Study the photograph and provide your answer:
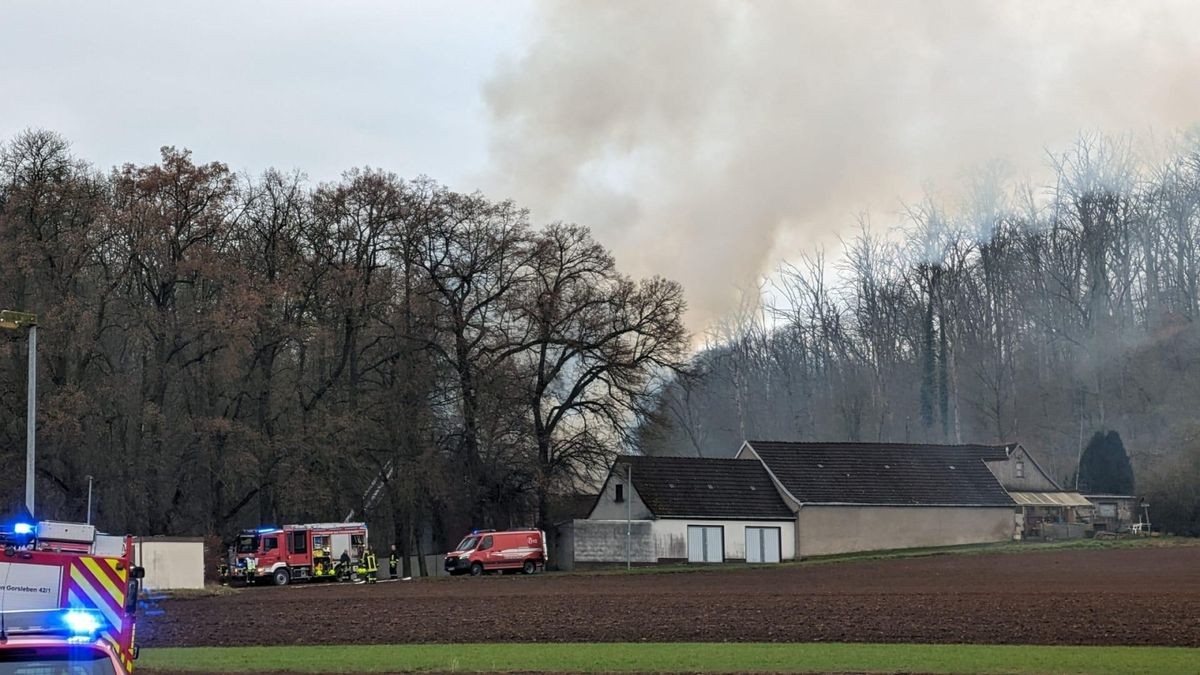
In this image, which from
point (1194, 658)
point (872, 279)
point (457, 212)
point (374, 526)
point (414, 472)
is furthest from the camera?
point (872, 279)

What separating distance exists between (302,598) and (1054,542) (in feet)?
137

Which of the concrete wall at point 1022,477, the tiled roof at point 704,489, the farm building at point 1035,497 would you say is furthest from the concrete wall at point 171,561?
the concrete wall at point 1022,477

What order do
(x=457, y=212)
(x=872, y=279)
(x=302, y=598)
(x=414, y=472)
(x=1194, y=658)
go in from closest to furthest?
(x=1194, y=658) < (x=302, y=598) < (x=414, y=472) < (x=457, y=212) < (x=872, y=279)

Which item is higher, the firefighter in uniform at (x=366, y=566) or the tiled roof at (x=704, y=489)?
the tiled roof at (x=704, y=489)

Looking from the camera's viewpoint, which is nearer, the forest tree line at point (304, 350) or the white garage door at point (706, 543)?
the forest tree line at point (304, 350)

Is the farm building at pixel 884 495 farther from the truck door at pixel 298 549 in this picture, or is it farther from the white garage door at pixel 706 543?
the truck door at pixel 298 549

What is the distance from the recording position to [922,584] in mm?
49969

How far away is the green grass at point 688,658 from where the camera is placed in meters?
23.3

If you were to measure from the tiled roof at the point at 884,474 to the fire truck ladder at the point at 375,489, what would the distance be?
838 inches

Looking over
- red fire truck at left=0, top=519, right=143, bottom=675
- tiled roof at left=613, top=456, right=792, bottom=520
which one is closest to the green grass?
red fire truck at left=0, top=519, right=143, bottom=675

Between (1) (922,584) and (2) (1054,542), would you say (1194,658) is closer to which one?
(1) (922,584)

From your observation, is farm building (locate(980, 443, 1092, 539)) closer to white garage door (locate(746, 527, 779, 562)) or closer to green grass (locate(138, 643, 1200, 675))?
white garage door (locate(746, 527, 779, 562))

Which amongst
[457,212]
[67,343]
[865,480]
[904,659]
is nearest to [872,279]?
[865,480]

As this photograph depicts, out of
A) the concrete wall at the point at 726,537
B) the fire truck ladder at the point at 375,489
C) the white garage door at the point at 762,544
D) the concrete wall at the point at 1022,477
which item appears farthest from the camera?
the concrete wall at the point at 1022,477
